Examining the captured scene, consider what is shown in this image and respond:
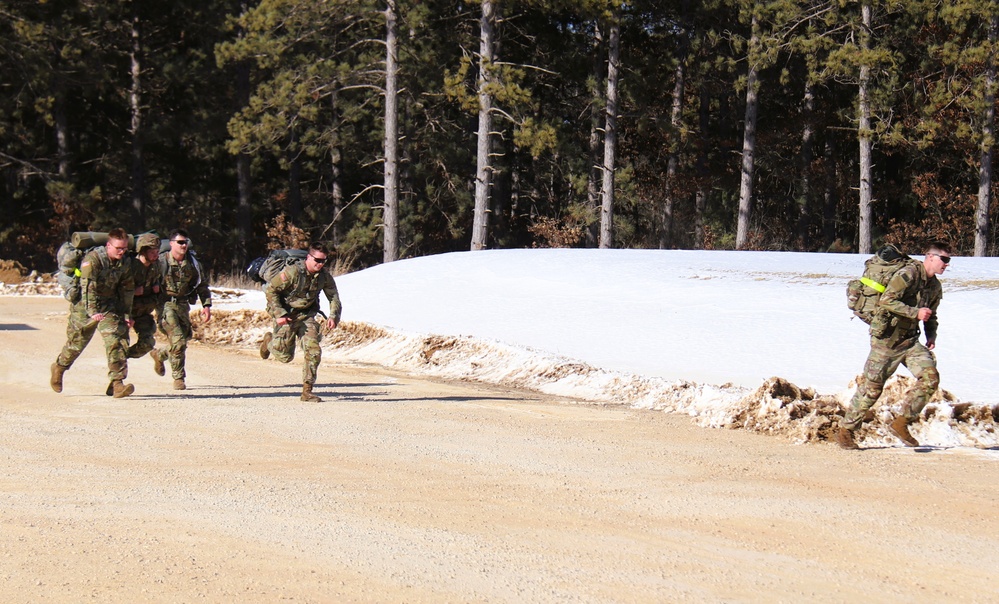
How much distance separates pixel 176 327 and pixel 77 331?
1242 mm

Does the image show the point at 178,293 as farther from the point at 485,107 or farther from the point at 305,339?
the point at 485,107

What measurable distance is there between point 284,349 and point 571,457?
425cm

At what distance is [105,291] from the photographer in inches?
477

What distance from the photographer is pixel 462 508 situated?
764 centimetres

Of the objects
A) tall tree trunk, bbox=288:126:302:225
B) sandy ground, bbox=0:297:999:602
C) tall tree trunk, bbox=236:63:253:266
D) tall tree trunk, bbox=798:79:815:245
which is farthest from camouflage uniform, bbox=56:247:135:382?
tall tree trunk, bbox=798:79:815:245

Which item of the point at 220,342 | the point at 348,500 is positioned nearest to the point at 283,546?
the point at 348,500

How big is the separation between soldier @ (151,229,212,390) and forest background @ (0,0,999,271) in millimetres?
18128

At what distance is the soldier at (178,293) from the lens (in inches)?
516

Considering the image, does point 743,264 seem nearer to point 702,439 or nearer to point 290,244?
point 702,439

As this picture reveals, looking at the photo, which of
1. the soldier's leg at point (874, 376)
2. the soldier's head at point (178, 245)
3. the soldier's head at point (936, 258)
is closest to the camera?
the soldier's head at point (936, 258)

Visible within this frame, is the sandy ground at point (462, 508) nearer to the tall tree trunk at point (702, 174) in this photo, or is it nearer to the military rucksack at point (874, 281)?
the military rucksack at point (874, 281)

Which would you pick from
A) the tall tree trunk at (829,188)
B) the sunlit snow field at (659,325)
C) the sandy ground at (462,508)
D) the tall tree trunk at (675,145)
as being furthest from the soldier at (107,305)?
the tall tree trunk at (829,188)

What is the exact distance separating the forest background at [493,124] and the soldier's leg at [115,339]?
19.2 metres

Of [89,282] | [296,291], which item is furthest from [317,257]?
[89,282]
